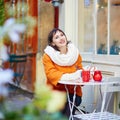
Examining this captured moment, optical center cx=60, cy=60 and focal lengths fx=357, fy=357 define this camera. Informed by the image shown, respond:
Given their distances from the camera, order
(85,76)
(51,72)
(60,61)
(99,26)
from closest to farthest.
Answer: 1. (85,76)
2. (51,72)
3. (60,61)
4. (99,26)

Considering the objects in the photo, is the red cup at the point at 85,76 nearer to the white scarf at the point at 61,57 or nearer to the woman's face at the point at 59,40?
the white scarf at the point at 61,57

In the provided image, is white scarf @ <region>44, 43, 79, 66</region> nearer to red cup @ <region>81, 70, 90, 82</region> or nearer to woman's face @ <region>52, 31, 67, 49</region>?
woman's face @ <region>52, 31, 67, 49</region>

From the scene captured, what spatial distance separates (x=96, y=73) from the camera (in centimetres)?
348

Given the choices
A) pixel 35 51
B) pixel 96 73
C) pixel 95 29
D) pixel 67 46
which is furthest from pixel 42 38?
pixel 96 73

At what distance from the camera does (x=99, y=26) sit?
477cm

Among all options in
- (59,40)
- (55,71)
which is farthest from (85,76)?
(59,40)

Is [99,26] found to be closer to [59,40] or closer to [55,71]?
[59,40]

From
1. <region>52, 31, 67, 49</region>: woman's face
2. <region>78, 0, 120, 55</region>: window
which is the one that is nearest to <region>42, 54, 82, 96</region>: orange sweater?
<region>52, 31, 67, 49</region>: woman's face

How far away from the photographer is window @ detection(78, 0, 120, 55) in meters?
4.46

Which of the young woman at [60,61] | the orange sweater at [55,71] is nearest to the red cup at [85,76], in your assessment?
the young woman at [60,61]

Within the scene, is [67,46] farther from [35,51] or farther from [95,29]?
[35,51]

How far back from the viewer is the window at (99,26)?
14.6 feet

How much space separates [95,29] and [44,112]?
4.34 metres

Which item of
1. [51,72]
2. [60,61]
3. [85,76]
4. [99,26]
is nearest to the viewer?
[85,76]
